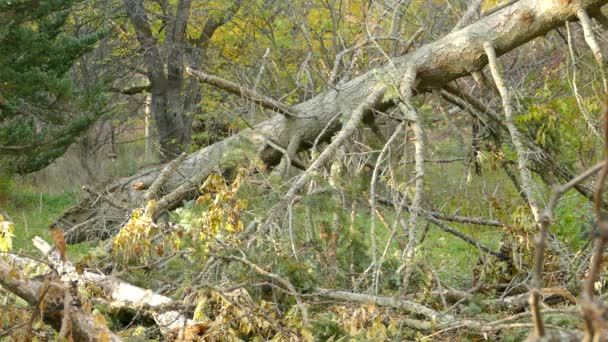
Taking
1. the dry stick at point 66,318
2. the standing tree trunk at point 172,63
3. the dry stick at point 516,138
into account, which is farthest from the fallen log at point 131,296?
the standing tree trunk at point 172,63

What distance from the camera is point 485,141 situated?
270 inches

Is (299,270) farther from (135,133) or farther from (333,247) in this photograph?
(135,133)

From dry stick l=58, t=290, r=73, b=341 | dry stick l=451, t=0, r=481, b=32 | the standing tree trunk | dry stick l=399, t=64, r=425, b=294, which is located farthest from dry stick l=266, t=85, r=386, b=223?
the standing tree trunk

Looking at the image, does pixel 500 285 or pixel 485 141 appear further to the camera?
pixel 485 141

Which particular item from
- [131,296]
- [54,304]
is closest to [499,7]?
[131,296]

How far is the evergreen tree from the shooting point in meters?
13.6

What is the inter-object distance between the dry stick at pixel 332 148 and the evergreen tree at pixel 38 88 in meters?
8.88

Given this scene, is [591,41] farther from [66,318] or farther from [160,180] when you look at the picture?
[66,318]

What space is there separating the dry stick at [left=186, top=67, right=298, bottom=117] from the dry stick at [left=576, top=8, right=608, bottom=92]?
2.42m

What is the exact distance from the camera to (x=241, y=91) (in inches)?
242

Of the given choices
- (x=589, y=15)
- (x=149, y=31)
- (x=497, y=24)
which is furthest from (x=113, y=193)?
(x=149, y=31)

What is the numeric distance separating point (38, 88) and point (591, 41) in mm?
10989

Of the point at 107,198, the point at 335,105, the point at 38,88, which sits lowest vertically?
the point at 107,198

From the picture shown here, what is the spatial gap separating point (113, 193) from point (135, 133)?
2363 centimetres
